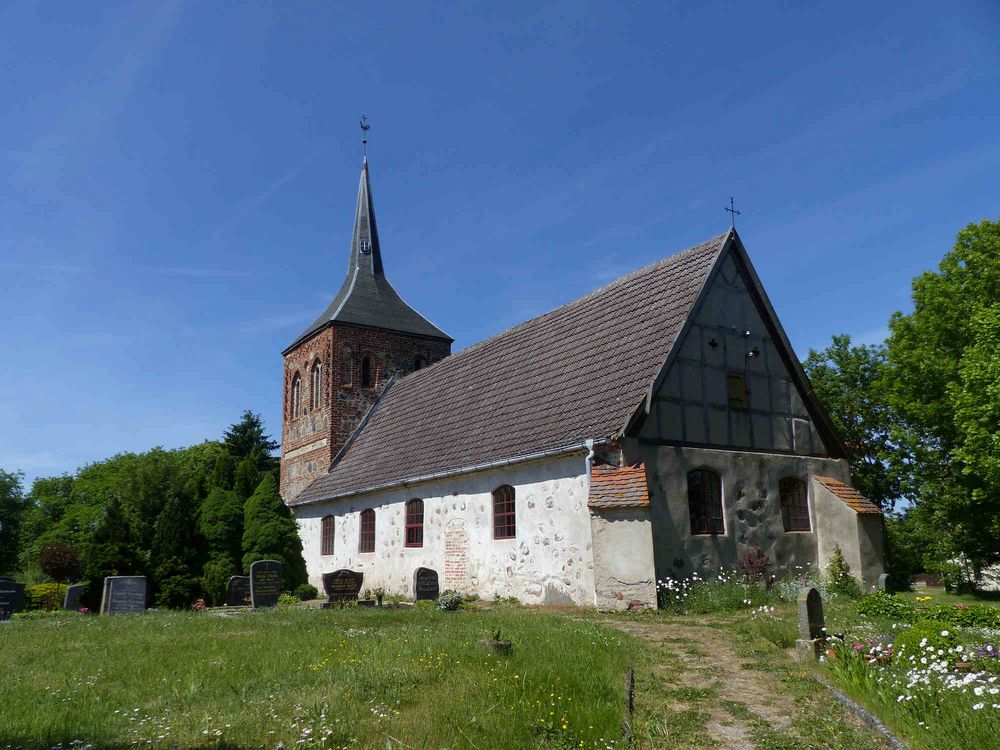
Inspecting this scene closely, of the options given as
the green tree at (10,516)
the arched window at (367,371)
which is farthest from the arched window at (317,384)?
the green tree at (10,516)

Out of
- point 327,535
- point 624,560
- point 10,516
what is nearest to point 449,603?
point 624,560

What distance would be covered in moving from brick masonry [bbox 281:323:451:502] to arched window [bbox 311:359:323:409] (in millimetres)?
181

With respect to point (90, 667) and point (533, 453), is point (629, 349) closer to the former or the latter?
point (533, 453)

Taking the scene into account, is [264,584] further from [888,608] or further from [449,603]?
[888,608]

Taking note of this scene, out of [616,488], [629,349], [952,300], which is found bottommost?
[616,488]

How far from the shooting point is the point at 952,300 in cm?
2522

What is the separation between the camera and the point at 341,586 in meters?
17.8

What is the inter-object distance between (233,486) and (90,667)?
17.0 m

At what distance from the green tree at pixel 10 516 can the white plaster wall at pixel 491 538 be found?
3928 cm

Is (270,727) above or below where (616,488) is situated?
below

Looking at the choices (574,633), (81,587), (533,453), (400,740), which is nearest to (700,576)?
(533,453)

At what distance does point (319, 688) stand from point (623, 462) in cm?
891

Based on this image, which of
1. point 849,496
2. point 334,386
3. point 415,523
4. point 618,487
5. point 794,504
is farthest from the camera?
point 334,386

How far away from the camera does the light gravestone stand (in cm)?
912
